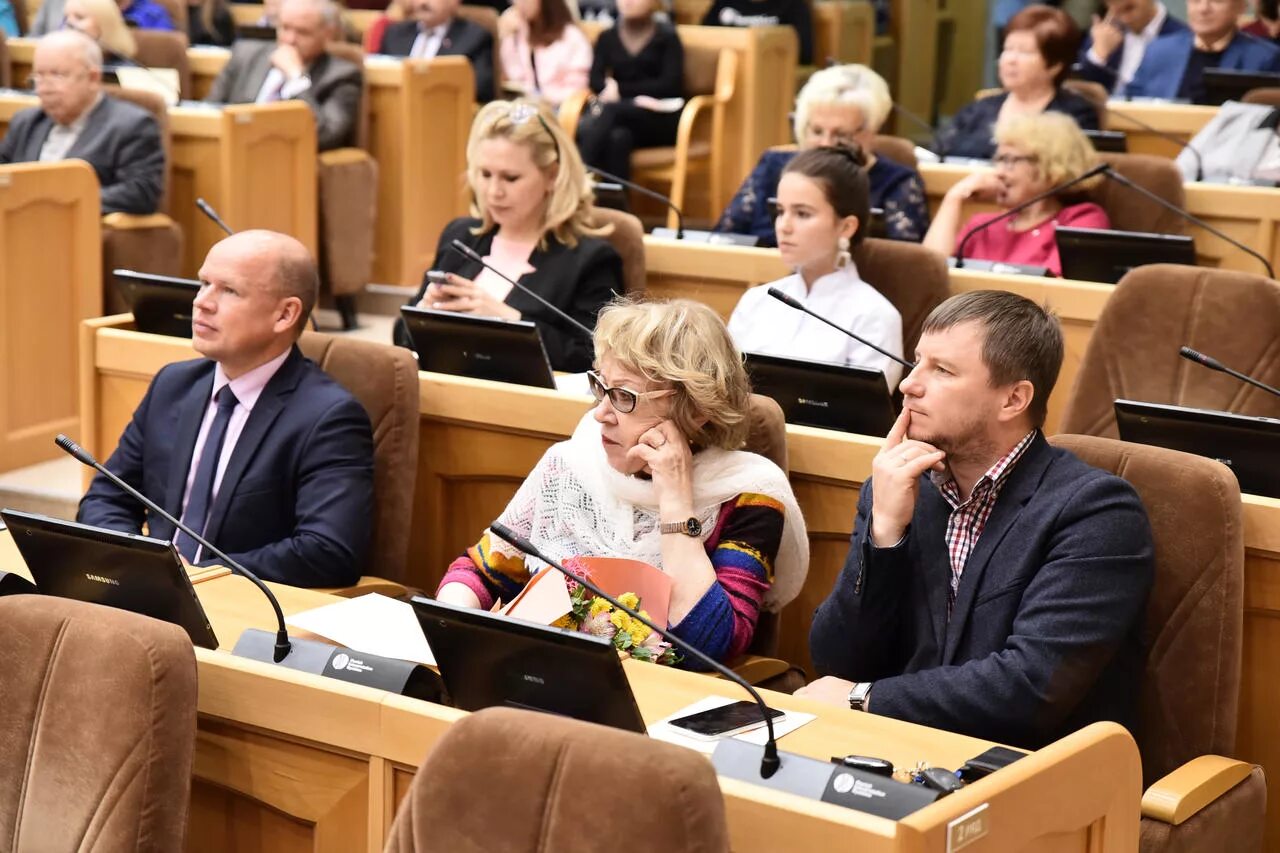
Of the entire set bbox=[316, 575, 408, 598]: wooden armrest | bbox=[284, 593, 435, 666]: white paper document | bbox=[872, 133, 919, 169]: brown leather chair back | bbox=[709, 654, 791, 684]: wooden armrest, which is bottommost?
bbox=[316, 575, 408, 598]: wooden armrest

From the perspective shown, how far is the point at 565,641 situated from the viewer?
1.83 m

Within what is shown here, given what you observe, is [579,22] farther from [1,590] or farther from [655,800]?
[655,800]

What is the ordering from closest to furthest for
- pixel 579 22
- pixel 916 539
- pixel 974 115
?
pixel 916 539, pixel 974 115, pixel 579 22

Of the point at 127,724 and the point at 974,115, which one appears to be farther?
the point at 974,115

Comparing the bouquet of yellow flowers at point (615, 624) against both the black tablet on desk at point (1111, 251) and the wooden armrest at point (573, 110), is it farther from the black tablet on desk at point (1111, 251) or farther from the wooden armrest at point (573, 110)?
the wooden armrest at point (573, 110)

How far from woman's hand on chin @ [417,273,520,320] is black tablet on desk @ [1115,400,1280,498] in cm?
140

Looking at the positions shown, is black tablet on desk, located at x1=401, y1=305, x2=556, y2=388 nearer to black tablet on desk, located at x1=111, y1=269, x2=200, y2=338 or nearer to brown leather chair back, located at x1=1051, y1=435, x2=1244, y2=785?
black tablet on desk, located at x1=111, y1=269, x2=200, y2=338

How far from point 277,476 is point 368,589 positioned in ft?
0.81

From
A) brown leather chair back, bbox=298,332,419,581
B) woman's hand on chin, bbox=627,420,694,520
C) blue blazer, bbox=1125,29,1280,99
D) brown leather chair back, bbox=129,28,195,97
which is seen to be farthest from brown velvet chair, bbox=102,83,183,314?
blue blazer, bbox=1125,29,1280,99

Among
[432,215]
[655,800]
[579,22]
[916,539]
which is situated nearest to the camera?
[655,800]

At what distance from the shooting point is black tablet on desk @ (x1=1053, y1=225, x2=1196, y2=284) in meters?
3.94

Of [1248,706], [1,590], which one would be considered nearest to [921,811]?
[1248,706]

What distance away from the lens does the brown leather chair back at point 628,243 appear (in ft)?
12.7

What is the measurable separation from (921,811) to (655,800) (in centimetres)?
23
